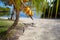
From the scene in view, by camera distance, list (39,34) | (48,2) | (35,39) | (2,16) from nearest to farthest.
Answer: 1. (48,2)
2. (35,39)
3. (39,34)
4. (2,16)

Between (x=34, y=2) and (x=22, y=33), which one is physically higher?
(x=34, y=2)

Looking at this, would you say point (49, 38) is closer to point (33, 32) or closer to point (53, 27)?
point (33, 32)

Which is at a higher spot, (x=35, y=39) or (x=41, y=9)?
(x=41, y=9)

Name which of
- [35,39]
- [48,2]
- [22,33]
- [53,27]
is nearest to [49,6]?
[48,2]

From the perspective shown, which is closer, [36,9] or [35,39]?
[36,9]

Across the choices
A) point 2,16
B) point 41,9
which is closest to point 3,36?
point 2,16

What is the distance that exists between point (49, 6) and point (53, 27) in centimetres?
702

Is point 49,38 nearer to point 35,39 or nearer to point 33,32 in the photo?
point 35,39

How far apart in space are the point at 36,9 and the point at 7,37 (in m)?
5.34

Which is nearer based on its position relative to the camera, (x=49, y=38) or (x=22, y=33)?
(x=49, y=38)

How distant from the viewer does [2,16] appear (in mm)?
10570

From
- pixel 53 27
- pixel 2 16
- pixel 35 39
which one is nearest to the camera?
pixel 35 39

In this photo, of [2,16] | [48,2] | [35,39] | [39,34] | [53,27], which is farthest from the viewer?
[2,16]

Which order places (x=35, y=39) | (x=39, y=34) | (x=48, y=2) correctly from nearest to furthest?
(x=48, y=2), (x=35, y=39), (x=39, y=34)
